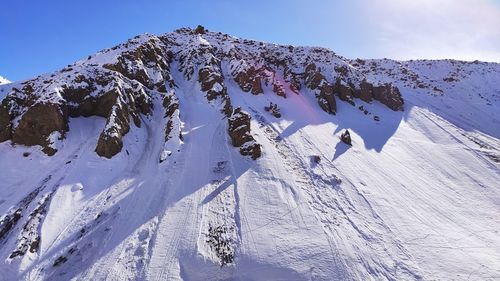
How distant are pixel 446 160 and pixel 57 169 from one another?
107 feet

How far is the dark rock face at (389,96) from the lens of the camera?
45809 millimetres

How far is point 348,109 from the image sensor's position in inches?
1629

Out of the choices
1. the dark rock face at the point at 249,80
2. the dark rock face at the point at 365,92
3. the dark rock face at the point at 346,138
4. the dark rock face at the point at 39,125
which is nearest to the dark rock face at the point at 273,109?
the dark rock face at the point at 249,80

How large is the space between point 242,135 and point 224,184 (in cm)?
571

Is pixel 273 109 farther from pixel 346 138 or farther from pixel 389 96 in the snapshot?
pixel 389 96

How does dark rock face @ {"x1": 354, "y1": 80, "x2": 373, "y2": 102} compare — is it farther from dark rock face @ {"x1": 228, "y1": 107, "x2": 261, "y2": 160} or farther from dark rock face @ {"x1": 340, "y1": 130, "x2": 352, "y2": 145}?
dark rock face @ {"x1": 228, "y1": 107, "x2": 261, "y2": 160}

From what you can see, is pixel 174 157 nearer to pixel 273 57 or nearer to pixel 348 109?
pixel 348 109

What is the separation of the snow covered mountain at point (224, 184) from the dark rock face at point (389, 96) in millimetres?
5062

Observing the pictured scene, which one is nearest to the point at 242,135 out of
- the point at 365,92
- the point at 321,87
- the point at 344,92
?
the point at 321,87

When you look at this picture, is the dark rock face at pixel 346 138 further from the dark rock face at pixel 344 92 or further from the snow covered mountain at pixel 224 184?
the dark rock face at pixel 344 92

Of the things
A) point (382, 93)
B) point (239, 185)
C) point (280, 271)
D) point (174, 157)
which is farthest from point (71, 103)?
point (382, 93)

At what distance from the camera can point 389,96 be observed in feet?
154

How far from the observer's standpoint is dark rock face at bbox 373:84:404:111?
4581 centimetres

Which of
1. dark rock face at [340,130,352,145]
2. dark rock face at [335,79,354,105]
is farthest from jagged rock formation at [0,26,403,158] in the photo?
dark rock face at [340,130,352,145]
